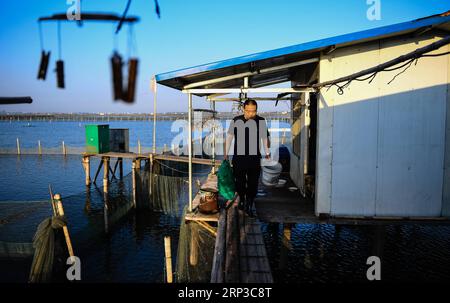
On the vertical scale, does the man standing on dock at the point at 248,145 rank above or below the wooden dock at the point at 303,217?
above

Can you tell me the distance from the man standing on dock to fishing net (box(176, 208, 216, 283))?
1167 millimetres

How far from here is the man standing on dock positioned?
18.8ft

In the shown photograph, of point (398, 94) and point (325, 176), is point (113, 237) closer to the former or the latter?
point (325, 176)

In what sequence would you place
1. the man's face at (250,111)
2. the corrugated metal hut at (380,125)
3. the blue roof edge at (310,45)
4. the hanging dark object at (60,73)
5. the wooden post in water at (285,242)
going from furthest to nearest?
the wooden post in water at (285,242)
the corrugated metal hut at (380,125)
the man's face at (250,111)
the blue roof edge at (310,45)
the hanging dark object at (60,73)

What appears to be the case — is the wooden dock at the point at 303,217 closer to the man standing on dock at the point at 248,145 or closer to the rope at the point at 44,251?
the man standing on dock at the point at 248,145

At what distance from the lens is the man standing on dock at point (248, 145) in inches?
226

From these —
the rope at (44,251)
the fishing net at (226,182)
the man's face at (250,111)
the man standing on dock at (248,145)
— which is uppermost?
the man's face at (250,111)

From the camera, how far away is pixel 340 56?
625 centimetres

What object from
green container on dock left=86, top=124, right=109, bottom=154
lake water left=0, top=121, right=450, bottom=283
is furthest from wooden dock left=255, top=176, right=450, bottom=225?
green container on dock left=86, top=124, right=109, bottom=154

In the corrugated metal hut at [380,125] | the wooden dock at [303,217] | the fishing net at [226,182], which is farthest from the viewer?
the fishing net at [226,182]

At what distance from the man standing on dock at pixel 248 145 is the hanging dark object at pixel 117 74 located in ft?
14.1

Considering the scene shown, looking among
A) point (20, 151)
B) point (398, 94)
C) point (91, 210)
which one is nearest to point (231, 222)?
point (398, 94)

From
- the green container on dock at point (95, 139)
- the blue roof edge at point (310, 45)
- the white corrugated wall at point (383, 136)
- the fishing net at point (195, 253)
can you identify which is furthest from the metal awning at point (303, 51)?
the green container on dock at point (95, 139)
